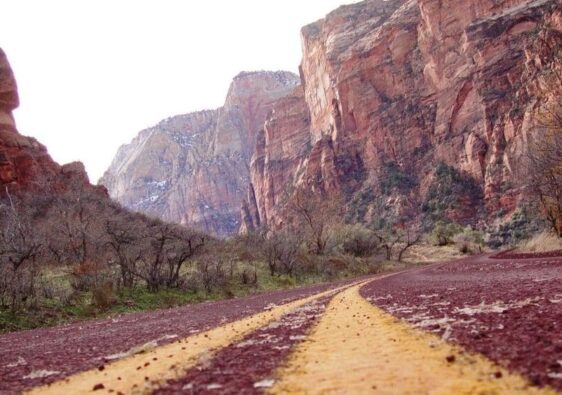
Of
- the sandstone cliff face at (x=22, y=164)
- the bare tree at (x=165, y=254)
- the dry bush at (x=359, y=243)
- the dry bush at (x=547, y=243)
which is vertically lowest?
the dry bush at (x=547, y=243)

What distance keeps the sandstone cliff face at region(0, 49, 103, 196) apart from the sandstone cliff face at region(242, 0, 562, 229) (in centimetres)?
6181

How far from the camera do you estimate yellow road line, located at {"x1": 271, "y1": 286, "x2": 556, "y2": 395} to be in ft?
8.14

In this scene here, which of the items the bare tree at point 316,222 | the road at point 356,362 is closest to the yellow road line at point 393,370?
A: the road at point 356,362

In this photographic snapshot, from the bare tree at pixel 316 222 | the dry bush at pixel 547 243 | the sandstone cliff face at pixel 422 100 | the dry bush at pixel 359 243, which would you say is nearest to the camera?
the dry bush at pixel 547 243

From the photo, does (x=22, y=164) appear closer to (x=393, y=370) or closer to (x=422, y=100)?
(x=393, y=370)

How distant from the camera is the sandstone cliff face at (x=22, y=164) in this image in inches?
2544

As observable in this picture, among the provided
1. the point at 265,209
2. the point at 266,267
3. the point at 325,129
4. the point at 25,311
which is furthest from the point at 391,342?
the point at 265,209

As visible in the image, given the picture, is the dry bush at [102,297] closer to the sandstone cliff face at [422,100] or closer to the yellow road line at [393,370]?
the yellow road line at [393,370]

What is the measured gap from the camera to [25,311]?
19.3m

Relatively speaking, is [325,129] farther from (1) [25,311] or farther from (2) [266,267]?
(1) [25,311]

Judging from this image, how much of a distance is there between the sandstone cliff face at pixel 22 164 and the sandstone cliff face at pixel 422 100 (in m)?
61.8

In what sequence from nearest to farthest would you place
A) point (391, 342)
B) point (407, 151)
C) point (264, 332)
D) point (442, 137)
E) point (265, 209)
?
point (391, 342) → point (264, 332) → point (442, 137) → point (407, 151) → point (265, 209)

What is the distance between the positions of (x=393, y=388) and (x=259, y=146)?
190717 millimetres

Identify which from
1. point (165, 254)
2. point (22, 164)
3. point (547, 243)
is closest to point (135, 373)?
point (165, 254)
